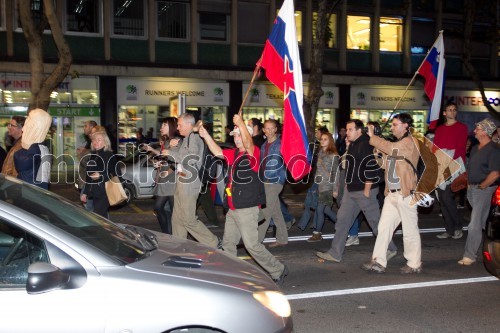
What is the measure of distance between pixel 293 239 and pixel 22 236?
652 cm

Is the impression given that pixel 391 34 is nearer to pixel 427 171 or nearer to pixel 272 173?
pixel 272 173

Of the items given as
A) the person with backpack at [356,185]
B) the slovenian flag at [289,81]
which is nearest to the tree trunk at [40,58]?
the slovenian flag at [289,81]

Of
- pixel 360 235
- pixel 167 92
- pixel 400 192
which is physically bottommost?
pixel 360 235

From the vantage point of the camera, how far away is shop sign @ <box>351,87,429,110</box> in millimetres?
26750

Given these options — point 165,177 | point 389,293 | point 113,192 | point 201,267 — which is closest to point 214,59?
point 165,177

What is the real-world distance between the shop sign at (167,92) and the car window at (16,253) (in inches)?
765

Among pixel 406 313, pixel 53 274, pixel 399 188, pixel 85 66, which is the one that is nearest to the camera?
pixel 53 274

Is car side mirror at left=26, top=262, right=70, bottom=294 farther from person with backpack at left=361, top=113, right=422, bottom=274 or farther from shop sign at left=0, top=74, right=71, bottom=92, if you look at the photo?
shop sign at left=0, top=74, right=71, bottom=92

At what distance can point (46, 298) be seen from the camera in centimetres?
321

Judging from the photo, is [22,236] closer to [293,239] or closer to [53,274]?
[53,274]

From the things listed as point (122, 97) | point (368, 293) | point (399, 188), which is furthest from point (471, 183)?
point (122, 97)

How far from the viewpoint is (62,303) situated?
3.22 meters

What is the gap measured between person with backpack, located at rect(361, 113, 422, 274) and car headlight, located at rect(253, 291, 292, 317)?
→ 3.46 meters

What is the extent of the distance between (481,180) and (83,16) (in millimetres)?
18367
